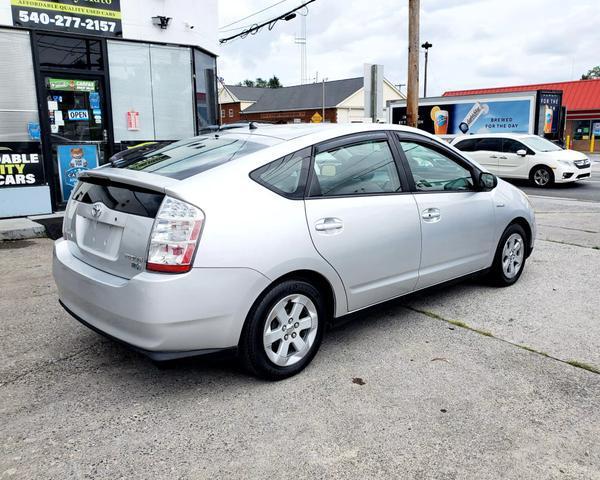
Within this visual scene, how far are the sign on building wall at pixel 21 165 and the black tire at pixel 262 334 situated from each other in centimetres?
694

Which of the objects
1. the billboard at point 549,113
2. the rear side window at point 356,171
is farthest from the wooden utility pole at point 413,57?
the billboard at point 549,113

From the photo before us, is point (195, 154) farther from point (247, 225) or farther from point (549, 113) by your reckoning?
point (549, 113)

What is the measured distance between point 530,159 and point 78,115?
12347mm

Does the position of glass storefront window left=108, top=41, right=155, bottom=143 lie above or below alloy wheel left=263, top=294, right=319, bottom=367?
above

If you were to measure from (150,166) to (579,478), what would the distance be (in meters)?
2.92

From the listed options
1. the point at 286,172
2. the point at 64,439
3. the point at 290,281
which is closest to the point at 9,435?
the point at 64,439

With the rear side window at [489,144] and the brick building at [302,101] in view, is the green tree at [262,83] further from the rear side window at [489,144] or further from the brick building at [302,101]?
the rear side window at [489,144]

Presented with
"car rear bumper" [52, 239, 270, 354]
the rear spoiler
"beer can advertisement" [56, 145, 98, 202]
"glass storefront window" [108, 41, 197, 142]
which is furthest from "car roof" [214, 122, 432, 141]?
"glass storefront window" [108, 41, 197, 142]

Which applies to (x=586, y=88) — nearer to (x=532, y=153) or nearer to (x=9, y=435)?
(x=532, y=153)

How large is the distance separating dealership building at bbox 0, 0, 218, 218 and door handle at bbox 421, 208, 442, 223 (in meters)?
6.94

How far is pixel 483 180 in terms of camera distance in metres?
4.71

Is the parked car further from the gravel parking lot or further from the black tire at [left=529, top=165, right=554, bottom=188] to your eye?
the gravel parking lot

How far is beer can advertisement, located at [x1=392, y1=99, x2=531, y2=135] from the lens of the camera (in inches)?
834

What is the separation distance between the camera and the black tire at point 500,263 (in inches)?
197
